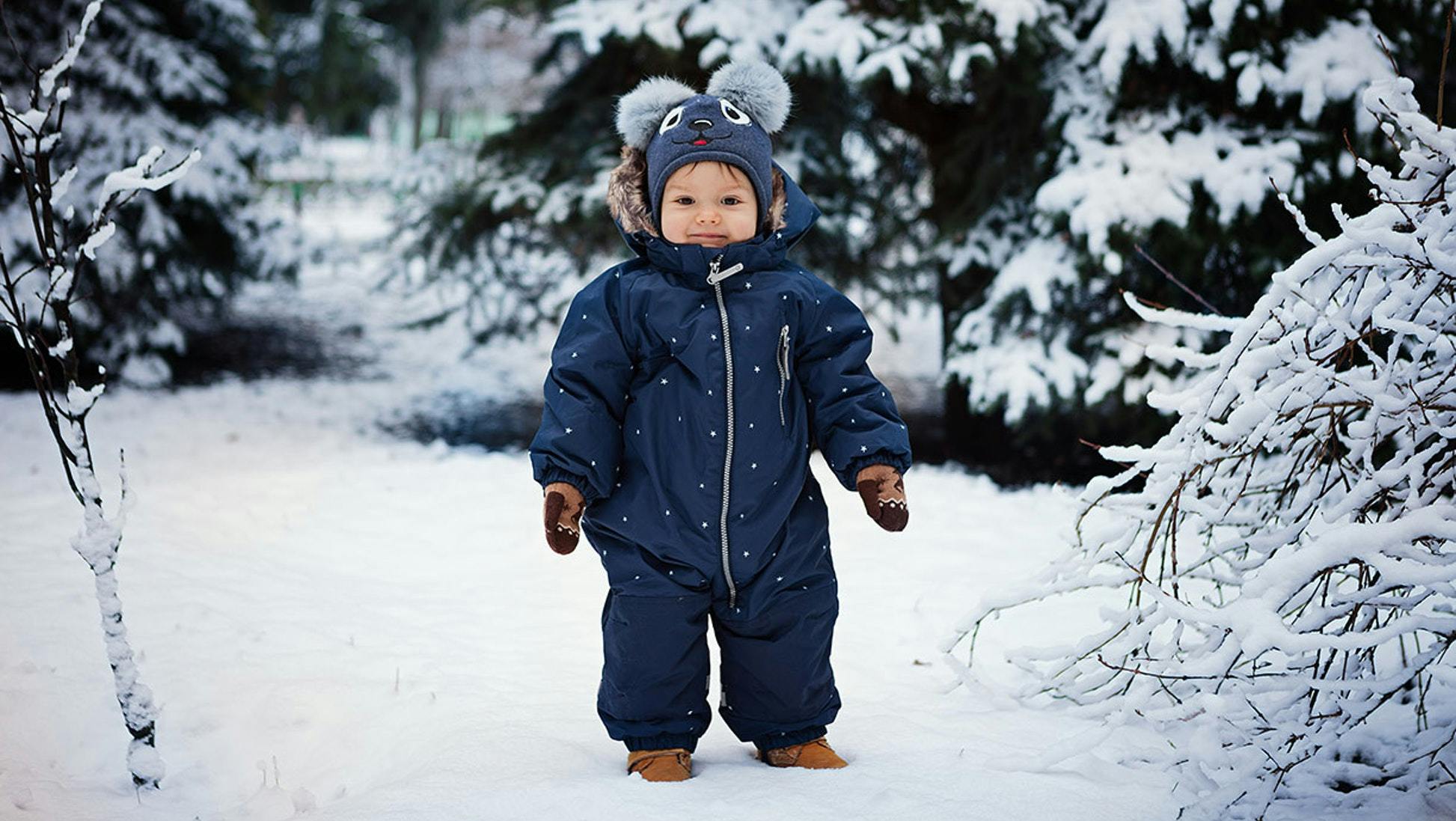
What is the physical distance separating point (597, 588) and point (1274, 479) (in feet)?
8.67

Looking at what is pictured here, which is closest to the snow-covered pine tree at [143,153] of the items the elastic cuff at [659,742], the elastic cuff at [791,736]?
the elastic cuff at [659,742]

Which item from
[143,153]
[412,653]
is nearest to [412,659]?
[412,653]

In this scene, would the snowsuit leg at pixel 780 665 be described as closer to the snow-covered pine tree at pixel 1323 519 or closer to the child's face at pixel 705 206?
the snow-covered pine tree at pixel 1323 519

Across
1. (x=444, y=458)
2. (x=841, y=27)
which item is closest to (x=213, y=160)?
(x=444, y=458)

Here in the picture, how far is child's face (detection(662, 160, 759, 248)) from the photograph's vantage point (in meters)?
2.61

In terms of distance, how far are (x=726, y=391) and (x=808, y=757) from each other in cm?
95

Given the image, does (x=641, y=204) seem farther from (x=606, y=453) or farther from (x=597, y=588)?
(x=597, y=588)

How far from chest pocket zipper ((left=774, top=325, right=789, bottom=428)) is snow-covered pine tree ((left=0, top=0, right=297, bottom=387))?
239 inches

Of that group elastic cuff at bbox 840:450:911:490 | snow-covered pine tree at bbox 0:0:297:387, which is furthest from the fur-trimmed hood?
snow-covered pine tree at bbox 0:0:297:387

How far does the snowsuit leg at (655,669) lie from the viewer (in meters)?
2.60

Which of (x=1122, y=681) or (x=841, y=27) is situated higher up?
(x=841, y=27)

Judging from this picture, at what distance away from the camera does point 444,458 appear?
6738 millimetres

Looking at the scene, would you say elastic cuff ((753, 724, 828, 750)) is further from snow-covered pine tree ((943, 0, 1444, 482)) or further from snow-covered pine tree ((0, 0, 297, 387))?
snow-covered pine tree ((0, 0, 297, 387))

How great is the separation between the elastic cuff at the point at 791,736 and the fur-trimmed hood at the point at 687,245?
113cm
